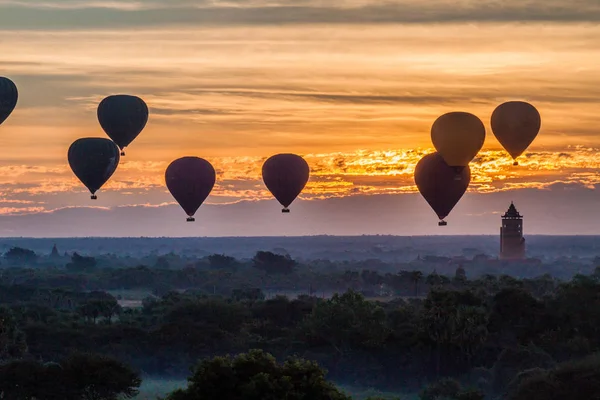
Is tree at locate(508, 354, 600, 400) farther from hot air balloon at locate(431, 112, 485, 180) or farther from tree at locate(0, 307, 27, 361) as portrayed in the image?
tree at locate(0, 307, 27, 361)

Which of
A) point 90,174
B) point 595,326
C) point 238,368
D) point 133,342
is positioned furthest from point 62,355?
point 238,368

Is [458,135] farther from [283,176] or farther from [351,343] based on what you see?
[351,343]

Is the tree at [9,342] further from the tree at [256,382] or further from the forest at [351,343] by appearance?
the tree at [256,382]

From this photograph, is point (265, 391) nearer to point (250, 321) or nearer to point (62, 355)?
point (62, 355)

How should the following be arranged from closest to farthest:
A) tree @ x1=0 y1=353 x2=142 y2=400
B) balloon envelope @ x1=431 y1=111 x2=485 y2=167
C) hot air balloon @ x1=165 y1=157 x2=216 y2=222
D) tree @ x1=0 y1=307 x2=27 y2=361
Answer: tree @ x1=0 y1=353 x2=142 y2=400, balloon envelope @ x1=431 y1=111 x2=485 y2=167, tree @ x1=0 y1=307 x2=27 y2=361, hot air balloon @ x1=165 y1=157 x2=216 y2=222

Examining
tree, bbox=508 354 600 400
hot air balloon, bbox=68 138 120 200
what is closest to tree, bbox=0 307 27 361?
hot air balloon, bbox=68 138 120 200

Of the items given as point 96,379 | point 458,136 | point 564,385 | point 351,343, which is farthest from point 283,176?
point 564,385

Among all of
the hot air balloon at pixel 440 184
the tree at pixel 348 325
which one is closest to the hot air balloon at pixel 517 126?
the hot air balloon at pixel 440 184
